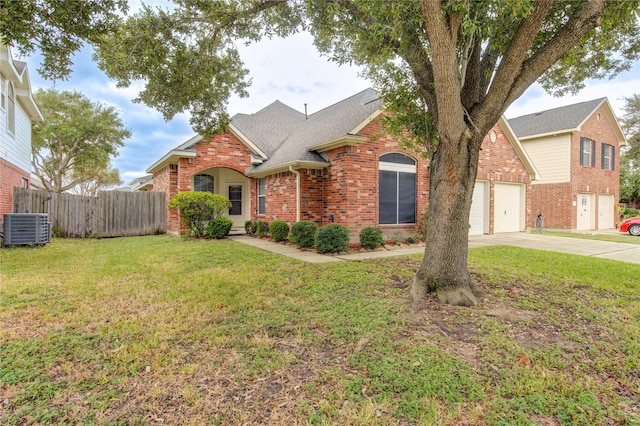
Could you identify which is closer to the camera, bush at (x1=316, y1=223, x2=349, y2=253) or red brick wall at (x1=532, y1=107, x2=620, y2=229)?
bush at (x1=316, y1=223, x2=349, y2=253)

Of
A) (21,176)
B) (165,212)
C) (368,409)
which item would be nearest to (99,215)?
(165,212)

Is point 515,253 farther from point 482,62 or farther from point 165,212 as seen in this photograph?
point 165,212

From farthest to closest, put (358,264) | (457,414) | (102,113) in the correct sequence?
(102,113)
(358,264)
(457,414)

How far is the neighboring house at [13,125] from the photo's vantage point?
10117 mm

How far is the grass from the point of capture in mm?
2289

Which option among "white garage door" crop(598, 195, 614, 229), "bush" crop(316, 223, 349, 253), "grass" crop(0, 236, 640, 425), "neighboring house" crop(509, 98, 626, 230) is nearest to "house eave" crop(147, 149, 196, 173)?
"bush" crop(316, 223, 349, 253)

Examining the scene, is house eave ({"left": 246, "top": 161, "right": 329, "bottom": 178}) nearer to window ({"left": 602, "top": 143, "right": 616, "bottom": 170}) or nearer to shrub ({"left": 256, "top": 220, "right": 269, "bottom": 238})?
shrub ({"left": 256, "top": 220, "right": 269, "bottom": 238})

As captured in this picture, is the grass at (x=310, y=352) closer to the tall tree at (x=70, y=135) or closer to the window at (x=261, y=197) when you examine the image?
the window at (x=261, y=197)

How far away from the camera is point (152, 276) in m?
6.10

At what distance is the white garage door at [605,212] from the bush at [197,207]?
22.3m

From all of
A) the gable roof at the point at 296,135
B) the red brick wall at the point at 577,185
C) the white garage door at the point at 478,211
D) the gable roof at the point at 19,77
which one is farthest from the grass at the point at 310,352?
the red brick wall at the point at 577,185

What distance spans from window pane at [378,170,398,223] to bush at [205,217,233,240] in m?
5.77

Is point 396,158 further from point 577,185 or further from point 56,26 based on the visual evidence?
point 577,185

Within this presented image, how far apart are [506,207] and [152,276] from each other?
47.9ft
